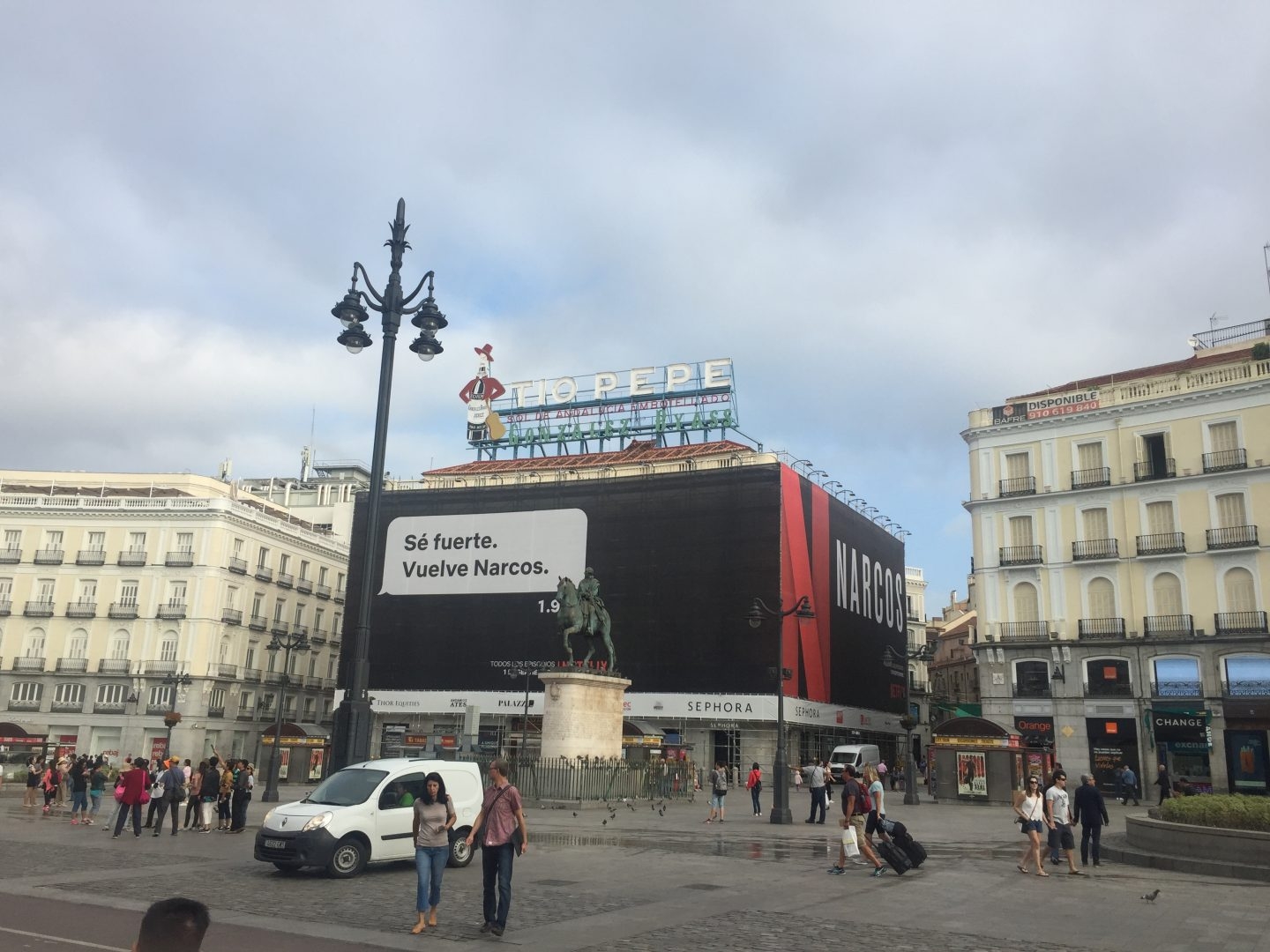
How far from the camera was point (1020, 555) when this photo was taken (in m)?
48.0

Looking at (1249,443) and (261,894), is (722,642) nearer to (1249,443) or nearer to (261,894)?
(1249,443)

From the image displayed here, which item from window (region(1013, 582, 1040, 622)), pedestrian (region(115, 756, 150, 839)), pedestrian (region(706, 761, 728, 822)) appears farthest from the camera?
window (region(1013, 582, 1040, 622))

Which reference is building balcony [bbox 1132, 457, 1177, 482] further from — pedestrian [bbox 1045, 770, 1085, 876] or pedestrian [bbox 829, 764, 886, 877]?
pedestrian [bbox 829, 764, 886, 877]

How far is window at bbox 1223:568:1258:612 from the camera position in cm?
4250

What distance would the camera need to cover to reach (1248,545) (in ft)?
140

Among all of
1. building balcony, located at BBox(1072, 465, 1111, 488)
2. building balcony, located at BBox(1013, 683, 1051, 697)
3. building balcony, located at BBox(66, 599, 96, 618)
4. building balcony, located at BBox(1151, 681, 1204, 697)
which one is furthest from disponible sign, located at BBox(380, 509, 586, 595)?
building balcony, located at BBox(1151, 681, 1204, 697)

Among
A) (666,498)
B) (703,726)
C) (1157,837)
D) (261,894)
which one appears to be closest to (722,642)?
(703,726)

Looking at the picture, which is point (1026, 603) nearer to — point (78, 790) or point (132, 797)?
point (78, 790)

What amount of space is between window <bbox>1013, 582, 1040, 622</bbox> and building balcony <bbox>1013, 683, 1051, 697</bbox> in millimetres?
2887

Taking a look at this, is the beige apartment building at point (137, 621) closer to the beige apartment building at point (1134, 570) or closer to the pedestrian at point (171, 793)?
the beige apartment building at point (1134, 570)

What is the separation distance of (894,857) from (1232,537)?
35.0 meters

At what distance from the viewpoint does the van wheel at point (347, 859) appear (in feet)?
47.3

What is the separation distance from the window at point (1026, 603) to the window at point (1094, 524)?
11.1 ft

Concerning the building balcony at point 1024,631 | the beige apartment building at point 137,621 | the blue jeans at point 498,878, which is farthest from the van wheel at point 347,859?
the beige apartment building at point 137,621
